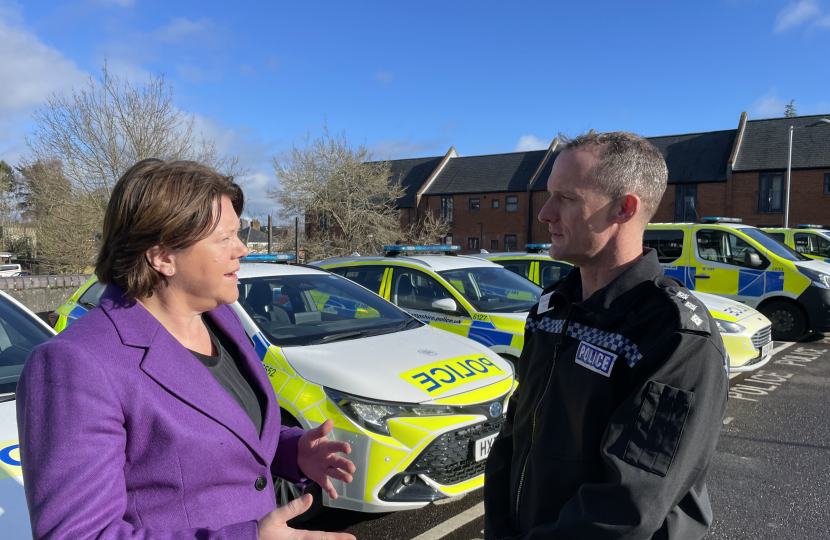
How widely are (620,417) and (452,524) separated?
2489 millimetres

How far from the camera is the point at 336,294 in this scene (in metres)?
4.71

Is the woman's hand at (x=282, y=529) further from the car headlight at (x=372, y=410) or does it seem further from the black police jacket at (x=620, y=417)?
the car headlight at (x=372, y=410)

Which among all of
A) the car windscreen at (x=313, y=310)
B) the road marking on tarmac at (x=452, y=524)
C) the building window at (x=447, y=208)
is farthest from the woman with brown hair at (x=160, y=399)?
the building window at (x=447, y=208)

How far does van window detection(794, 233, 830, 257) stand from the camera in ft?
45.1

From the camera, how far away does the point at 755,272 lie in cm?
948

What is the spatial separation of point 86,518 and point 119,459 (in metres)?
0.13

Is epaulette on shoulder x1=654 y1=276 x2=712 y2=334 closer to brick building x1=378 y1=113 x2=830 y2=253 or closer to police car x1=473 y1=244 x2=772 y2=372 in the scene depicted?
police car x1=473 y1=244 x2=772 y2=372

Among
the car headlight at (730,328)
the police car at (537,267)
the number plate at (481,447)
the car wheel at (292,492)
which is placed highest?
the police car at (537,267)

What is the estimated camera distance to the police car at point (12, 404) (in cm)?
173

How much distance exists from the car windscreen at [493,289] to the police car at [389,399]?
1.75 meters

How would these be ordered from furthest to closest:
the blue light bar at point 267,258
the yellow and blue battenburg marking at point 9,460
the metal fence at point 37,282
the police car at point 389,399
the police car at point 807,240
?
the police car at point 807,240 < the metal fence at point 37,282 < the blue light bar at point 267,258 < the police car at point 389,399 < the yellow and blue battenburg marking at point 9,460

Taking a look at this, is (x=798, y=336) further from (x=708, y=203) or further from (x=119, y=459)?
(x=708, y=203)

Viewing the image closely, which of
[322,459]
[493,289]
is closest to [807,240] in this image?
[493,289]

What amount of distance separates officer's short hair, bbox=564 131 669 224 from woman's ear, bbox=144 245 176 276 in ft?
3.88
